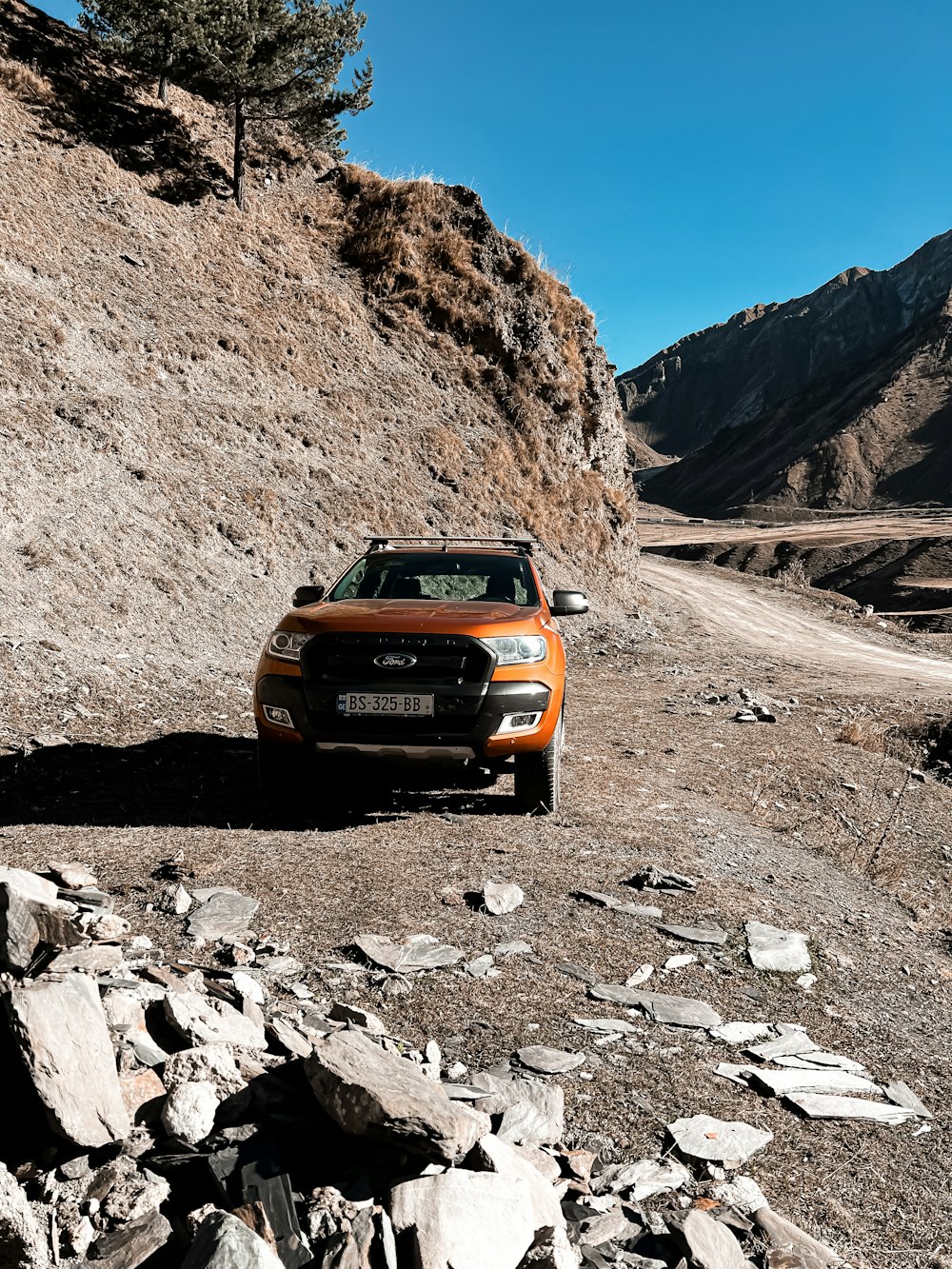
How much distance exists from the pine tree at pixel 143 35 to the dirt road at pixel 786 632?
61.0 ft

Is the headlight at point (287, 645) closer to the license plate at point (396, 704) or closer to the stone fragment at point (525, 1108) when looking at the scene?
the license plate at point (396, 704)

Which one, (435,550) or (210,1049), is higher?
(435,550)

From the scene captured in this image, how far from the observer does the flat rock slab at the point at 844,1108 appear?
3137mm

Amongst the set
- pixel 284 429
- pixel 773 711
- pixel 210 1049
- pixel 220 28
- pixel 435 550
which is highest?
pixel 220 28

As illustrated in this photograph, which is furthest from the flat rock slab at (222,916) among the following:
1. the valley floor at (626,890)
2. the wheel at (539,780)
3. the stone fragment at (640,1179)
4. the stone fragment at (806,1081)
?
the stone fragment at (806,1081)

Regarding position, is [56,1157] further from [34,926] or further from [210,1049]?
[34,926]

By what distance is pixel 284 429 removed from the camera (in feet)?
60.7

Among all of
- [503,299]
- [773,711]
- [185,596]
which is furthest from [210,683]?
[503,299]

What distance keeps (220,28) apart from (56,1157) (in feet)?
86.3

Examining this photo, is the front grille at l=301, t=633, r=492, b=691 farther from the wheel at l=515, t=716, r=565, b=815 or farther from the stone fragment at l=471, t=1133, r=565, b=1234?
the stone fragment at l=471, t=1133, r=565, b=1234

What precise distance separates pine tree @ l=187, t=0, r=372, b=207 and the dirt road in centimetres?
1607

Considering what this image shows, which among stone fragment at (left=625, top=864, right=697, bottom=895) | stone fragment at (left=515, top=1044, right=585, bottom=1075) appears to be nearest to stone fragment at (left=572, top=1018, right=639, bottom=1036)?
stone fragment at (left=515, top=1044, right=585, bottom=1075)

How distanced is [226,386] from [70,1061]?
17389mm

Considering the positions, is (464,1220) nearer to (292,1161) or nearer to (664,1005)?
(292,1161)
